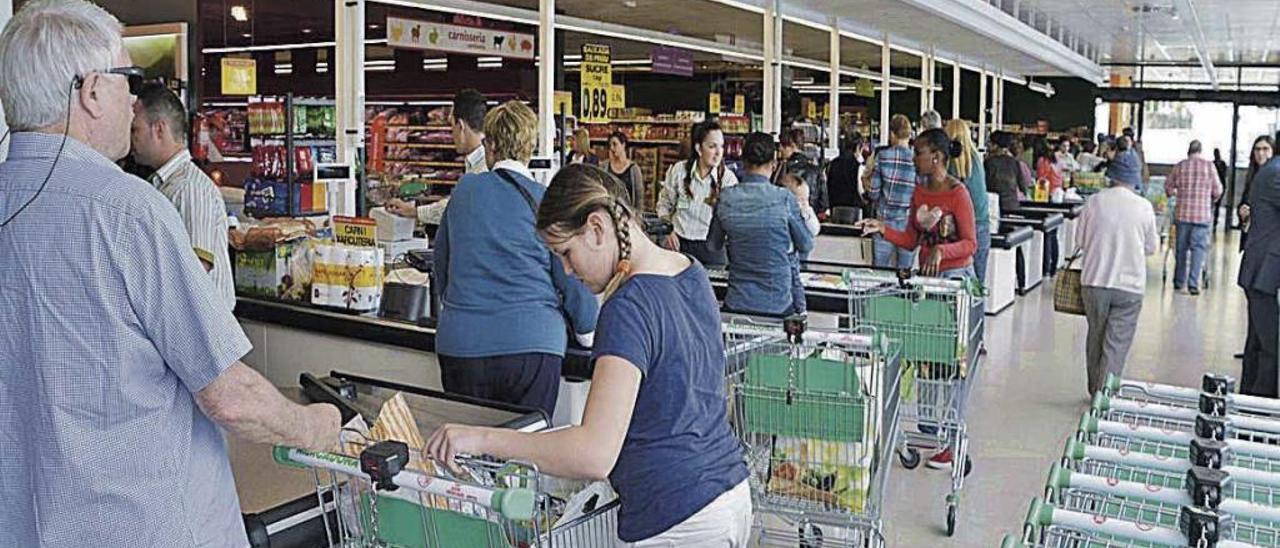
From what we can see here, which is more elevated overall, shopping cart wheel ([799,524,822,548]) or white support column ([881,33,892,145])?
white support column ([881,33,892,145])

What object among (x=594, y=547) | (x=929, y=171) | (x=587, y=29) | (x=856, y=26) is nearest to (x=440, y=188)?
(x=587, y=29)

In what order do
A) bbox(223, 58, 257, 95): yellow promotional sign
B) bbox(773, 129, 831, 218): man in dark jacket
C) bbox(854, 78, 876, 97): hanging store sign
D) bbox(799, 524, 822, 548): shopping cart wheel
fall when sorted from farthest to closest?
bbox(854, 78, 876, 97): hanging store sign → bbox(773, 129, 831, 218): man in dark jacket → bbox(223, 58, 257, 95): yellow promotional sign → bbox(799, 524, 822, 548): shopping cart wheel

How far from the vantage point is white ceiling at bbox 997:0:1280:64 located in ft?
45.5

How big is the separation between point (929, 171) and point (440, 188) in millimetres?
8712

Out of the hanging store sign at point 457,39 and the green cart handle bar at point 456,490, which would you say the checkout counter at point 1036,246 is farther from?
the green cart handle bar at point 456,490

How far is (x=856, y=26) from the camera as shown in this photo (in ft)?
40.1

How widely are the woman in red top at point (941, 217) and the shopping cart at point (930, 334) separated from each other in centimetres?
101

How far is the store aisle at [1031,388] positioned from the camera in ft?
17.7

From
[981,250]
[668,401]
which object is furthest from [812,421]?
[981,250]

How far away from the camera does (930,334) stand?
5.06m

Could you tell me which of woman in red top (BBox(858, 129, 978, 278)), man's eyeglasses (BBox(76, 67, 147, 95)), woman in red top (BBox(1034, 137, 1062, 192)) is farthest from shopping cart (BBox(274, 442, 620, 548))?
woman in red top (BBox(1034, 137, 1062, 192))

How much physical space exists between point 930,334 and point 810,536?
3.92 ft

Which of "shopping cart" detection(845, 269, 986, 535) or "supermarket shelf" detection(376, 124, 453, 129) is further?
"supermarket shelf" detection(376, 124, 453, 129)

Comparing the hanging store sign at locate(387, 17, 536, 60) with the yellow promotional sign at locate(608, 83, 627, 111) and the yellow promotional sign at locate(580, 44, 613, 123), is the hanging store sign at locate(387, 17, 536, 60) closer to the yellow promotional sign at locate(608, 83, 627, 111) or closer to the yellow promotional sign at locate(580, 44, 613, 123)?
the yellow promotional sign at locate(608, 83, 627, 111)
